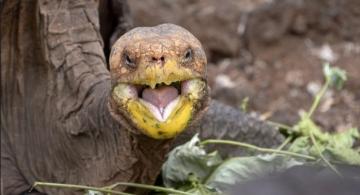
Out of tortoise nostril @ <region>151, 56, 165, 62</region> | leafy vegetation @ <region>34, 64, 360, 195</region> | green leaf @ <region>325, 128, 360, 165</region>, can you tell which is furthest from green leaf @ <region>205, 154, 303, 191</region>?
tortoise nostril @ <region>151, 56, 165, 62</region>

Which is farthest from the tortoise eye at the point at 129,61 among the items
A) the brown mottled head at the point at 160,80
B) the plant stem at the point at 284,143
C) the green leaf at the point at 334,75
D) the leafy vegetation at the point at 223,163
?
the green leaf at the point at 334,75

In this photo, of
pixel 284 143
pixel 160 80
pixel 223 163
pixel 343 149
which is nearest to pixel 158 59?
pixel 160 80

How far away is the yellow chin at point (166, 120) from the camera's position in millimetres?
2215

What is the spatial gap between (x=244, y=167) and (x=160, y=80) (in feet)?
2.29

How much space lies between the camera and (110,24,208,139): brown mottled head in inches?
86.3

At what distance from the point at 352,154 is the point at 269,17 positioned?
7.11 ft

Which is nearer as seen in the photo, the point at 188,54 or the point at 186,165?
the point at 188,54

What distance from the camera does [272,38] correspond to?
16.3 ft

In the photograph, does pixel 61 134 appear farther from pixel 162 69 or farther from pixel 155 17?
pixel 155 17

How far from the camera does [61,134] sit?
2902 millimetres

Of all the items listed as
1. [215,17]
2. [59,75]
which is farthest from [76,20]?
[215,17]

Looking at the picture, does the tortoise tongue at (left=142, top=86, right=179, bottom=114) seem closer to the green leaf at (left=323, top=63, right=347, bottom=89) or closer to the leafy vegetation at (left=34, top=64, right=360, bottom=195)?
the leafy vegetation at (left=34, top=64, right=360, bottom=195)

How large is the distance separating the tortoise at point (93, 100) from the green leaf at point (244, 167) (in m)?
0.16

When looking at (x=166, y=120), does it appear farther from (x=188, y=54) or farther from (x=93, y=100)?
(x=93, y=100)
